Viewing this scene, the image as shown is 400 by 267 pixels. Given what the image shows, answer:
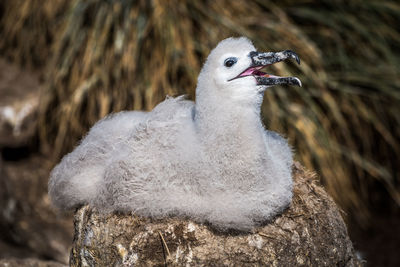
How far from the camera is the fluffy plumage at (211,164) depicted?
1959mm

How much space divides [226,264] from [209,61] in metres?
0.74

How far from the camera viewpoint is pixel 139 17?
4.29 meters

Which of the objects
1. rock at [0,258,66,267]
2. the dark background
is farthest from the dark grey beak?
the dark background

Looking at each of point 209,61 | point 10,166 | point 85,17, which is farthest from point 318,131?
point 10,166

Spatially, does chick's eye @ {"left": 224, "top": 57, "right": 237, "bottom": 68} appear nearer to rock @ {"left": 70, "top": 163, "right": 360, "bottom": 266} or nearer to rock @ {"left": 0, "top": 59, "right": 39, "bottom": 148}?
rock @ {"left": 70, "top": 163, "right": 360, "bottom": 266}

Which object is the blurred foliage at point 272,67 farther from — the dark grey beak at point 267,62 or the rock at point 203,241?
the dark grey beak at point 267,62

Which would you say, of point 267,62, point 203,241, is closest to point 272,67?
point 267,62

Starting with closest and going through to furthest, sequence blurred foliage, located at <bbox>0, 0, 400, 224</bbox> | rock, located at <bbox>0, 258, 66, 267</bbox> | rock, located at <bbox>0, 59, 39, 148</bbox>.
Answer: rock, located at <bbox>0, 258, 66, 267</bbox>
blurred foliage, located at <bbox>0, 0, 400, 224</bbox>
rock, located at <bbox>0, 59, 39, 148</bbox>

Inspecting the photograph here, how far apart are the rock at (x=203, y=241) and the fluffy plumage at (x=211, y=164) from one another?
5 cm

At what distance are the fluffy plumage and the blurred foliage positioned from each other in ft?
6.51

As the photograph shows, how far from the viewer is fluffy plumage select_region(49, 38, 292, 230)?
6.43ft

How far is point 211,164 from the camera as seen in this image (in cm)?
198

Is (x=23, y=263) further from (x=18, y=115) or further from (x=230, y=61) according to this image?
(x=18, y=115)

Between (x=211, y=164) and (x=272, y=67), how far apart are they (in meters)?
2.25
